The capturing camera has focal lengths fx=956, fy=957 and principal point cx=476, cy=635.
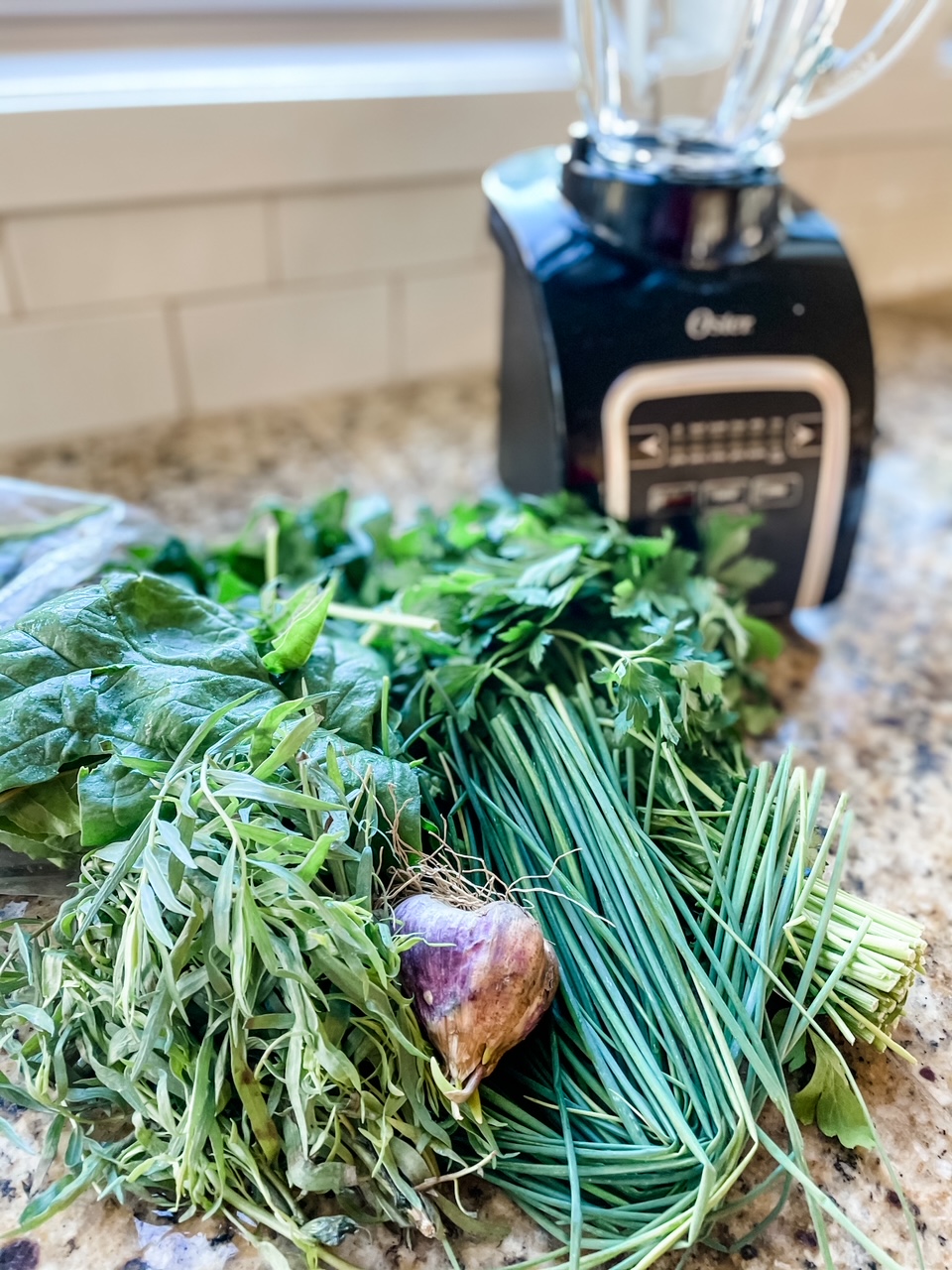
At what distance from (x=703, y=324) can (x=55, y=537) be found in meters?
0.50

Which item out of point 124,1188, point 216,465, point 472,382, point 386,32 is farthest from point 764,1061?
point 386,32

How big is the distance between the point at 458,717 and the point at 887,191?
3.67ft

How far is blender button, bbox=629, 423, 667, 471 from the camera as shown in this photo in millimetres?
712

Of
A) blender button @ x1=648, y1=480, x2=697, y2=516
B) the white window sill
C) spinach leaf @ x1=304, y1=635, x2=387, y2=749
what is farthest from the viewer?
the white window sill

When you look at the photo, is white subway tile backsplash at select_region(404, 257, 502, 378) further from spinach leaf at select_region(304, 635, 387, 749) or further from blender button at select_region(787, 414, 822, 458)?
spinach leaf at select_region(304, 635, 387, 749)

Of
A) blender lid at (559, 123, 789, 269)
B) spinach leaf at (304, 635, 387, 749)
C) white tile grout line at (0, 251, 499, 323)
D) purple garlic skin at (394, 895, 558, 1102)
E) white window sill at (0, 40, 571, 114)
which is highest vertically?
white window sill at (0, 40, 571, 114)

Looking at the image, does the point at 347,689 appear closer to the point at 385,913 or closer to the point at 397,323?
the point at 385,913

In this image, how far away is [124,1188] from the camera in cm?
43

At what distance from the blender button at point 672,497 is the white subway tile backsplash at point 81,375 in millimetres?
576

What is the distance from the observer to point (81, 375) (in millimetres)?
988

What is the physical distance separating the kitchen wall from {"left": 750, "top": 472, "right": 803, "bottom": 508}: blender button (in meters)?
0.53

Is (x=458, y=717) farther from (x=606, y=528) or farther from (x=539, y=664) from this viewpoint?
(x=606, y=528)

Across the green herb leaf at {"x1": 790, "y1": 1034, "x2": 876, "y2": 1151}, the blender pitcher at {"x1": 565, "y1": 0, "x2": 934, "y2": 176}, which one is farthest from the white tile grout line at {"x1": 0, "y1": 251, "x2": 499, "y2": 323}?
the green herb leaf at {"x1": 790, "y1": 1034, "x2": 876, "y2": 1151}

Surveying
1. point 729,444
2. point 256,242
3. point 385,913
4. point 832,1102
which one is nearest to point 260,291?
point 256,242
